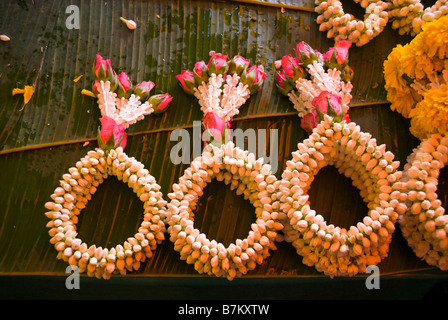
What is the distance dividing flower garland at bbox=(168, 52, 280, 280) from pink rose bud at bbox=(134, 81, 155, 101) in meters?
0.09

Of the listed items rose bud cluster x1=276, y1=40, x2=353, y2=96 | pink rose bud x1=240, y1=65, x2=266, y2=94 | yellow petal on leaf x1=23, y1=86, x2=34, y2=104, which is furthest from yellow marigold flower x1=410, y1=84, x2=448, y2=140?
yellow petal on leaf x1=23, y1=86, x2=34, y2=104

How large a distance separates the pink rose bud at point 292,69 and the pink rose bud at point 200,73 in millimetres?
239

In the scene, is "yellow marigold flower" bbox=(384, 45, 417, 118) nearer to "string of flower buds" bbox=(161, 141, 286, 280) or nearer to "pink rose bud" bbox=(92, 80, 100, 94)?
"string of flower buds" bbox=(161, 141, 286, 280)

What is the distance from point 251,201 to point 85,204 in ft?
1.53

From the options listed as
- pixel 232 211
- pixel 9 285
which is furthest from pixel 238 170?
pixel 9 285

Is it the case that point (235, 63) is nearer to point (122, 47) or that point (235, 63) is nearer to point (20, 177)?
point (122, 47)

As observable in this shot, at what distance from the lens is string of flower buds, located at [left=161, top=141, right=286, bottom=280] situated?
895 millimetres

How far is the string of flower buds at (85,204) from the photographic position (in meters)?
0.93

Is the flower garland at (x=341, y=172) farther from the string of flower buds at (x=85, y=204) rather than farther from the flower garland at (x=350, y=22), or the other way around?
the string of flower buds at (x=85, y=204)

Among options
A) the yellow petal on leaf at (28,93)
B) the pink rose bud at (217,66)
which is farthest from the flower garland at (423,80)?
the yellow petal on leaf at (28,93)

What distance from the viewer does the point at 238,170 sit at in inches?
37.3

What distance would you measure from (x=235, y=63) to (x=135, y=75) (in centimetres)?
31

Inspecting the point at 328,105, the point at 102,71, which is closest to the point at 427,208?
the point at 328,105

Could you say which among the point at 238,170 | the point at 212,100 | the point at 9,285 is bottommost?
the point at 9,285
